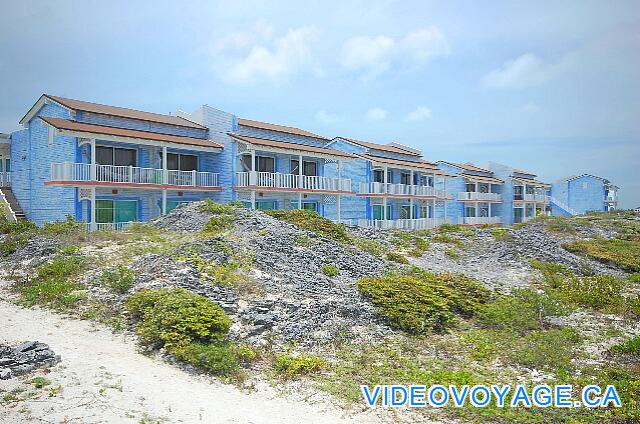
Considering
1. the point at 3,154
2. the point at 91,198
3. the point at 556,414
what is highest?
the point at 3,154

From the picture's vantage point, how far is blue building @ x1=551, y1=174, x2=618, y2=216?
7031cm

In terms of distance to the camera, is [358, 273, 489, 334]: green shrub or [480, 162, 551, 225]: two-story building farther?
[480, 162, 551, 225]: two-story building

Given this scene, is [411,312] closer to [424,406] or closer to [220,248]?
[424,406]

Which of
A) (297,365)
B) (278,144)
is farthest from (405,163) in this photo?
(297,365)

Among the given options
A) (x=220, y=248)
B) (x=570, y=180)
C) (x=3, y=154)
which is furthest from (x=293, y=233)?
(x=570, y=180)

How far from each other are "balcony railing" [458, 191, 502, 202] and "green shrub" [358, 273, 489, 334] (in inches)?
1472

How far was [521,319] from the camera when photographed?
13453mm

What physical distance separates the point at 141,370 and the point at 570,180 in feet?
250

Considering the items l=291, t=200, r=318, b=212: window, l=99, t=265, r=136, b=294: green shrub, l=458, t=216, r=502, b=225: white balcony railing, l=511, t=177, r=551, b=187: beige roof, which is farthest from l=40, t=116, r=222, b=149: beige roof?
l=511, t=177, r=551, b=187: beige roof

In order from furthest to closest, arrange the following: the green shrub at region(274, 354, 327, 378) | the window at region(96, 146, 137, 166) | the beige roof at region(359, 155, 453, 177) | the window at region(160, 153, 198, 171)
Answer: the beige roof at region(359, 155, 453, 177), the window at region(160, 153, 198, 171), the window at region(96, 146, 137, 166), the green shrub at region(274, 354, 327, 378)

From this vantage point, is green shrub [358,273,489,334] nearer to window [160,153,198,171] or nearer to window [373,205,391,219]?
window [160,153,198,171]

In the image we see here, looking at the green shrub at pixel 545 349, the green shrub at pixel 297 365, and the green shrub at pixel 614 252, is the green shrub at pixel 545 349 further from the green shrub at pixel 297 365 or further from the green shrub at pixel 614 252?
the green shrub at pixel 614 252

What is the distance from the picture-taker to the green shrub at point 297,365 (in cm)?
967

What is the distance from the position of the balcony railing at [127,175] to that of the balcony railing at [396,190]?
43.1ft
